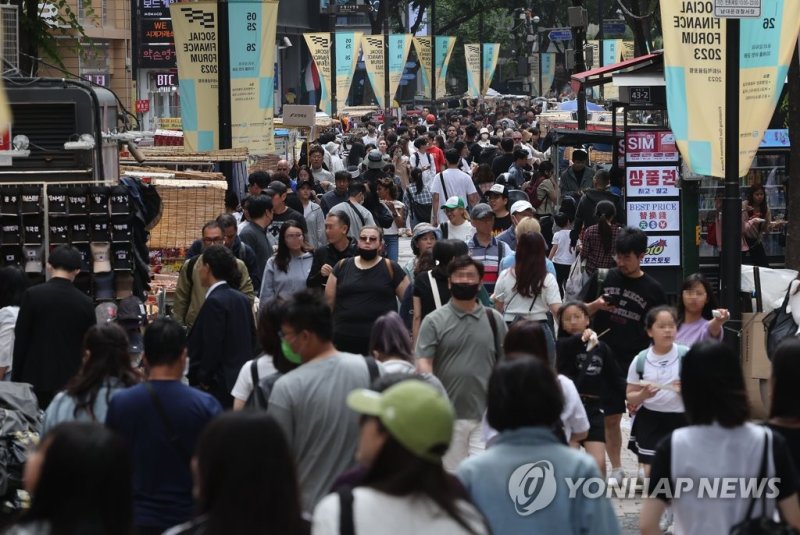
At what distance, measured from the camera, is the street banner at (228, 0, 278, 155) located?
17.1 m

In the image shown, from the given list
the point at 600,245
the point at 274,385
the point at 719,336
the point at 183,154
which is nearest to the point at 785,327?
the point at 719,336

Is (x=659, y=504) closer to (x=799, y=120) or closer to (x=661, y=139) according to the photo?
(x=799, y=120)

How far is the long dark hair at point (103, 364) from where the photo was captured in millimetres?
6348

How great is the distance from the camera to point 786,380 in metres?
5.38

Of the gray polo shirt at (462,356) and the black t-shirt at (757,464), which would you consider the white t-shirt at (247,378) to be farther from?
the black t-shirt at (757,464)

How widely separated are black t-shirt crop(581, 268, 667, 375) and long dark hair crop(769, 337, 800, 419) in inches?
177

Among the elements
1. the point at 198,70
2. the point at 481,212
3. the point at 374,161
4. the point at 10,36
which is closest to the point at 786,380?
the point at 481,212

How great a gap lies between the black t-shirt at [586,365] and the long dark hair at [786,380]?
3.36 metres

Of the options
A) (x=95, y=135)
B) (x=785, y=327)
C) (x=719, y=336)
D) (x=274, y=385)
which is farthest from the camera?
(x=95, y=135)

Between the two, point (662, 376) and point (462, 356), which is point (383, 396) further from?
point (662, 376)

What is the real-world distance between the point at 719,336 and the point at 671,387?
42.6 inches

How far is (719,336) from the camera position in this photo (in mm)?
9375

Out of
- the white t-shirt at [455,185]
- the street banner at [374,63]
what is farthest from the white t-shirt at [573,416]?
the street banner at [374,63]

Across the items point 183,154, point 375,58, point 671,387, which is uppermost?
point 375,58
